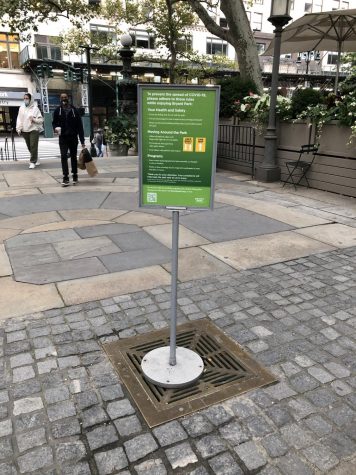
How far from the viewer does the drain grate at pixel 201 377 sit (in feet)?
8.52

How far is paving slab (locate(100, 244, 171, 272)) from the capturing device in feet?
15.7

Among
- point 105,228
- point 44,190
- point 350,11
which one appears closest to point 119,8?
point 350,11

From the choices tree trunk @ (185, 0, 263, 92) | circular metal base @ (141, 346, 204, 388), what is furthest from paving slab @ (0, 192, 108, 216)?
tree trunk @ (185, 0, 263, 92)

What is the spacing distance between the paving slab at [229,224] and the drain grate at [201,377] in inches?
99.6

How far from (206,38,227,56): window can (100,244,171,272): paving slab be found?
42.4 m

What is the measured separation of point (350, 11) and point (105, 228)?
794cm

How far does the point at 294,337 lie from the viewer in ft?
11.0

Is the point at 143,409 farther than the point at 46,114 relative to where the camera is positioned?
No

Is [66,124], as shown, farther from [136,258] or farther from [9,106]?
[9,106]

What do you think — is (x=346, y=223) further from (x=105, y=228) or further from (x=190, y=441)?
(x=190, y=441)

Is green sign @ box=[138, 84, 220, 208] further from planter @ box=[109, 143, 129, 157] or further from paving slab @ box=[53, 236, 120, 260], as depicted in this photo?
planter @ box=[109, 143, 129, 157]

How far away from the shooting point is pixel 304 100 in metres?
9.10

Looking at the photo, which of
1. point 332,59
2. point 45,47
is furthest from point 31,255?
point 332,59

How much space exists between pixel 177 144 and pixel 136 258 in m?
2.70
